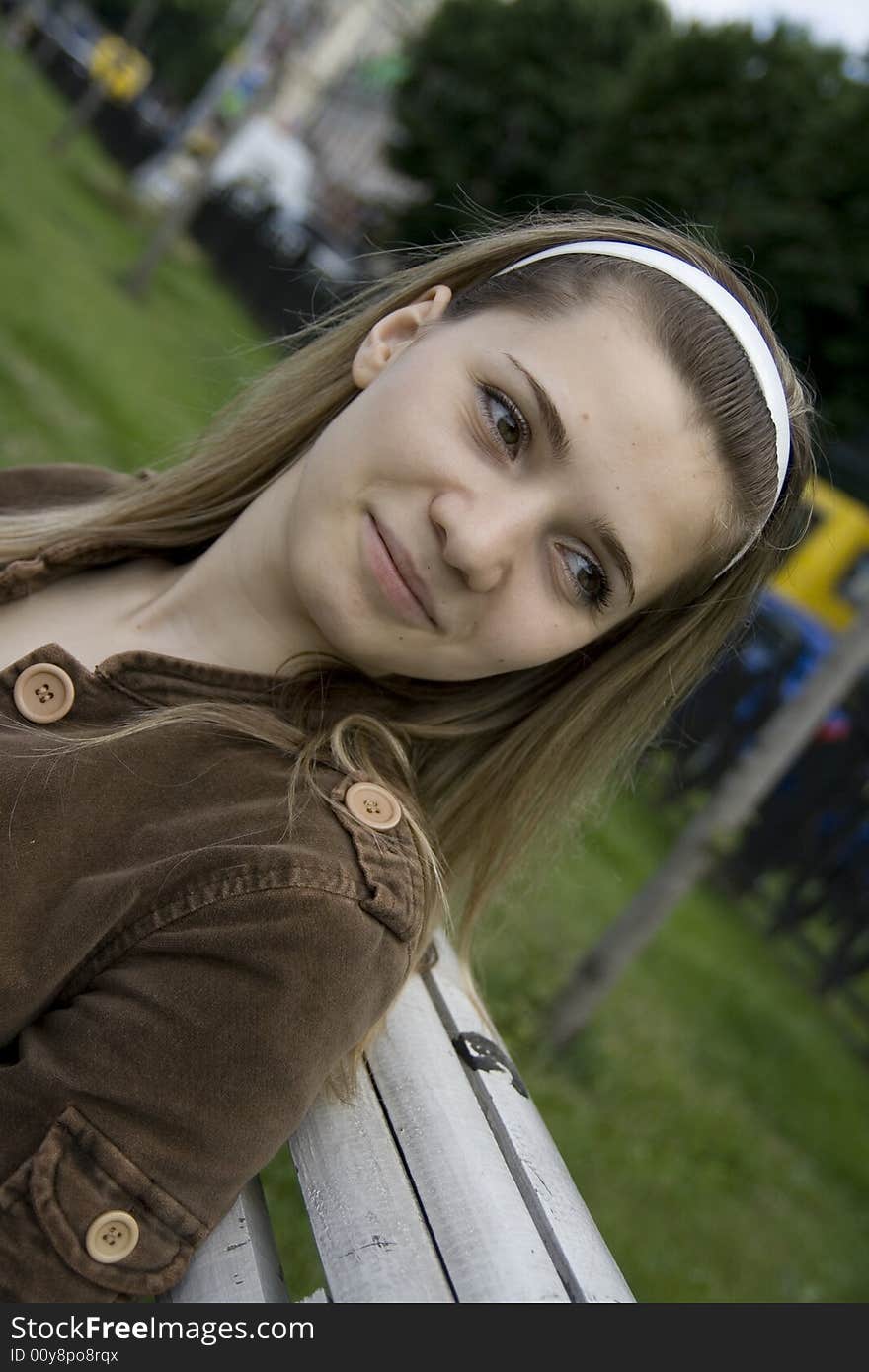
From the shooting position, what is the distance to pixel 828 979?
23.6ft

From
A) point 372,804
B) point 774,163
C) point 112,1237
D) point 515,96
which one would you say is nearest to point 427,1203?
point 112,1237

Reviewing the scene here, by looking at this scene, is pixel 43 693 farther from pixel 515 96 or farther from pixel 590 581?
pixel 515 96

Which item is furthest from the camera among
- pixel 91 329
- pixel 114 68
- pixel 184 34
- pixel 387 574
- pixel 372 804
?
pixel 184 34

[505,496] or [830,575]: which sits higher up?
[830,575]

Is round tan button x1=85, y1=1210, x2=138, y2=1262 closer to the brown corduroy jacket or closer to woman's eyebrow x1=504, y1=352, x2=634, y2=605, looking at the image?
the brown corduroy jacket

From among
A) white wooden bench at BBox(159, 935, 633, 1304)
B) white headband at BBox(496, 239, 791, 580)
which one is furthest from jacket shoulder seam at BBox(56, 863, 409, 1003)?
white headband at BBox(496, 239, 791, 580)

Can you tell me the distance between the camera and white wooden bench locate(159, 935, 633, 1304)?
4.33 feet

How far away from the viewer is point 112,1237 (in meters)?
1.41

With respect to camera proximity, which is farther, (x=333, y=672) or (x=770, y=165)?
(x=770, y=165)

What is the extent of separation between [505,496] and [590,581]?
18 centimetres

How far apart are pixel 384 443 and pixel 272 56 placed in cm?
1286

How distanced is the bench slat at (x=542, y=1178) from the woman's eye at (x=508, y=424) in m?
0.84

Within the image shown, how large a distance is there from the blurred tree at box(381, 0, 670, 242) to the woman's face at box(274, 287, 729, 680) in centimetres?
2029

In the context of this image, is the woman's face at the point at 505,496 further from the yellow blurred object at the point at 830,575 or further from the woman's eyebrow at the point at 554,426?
the yellow blurred object at the point at 830,575
